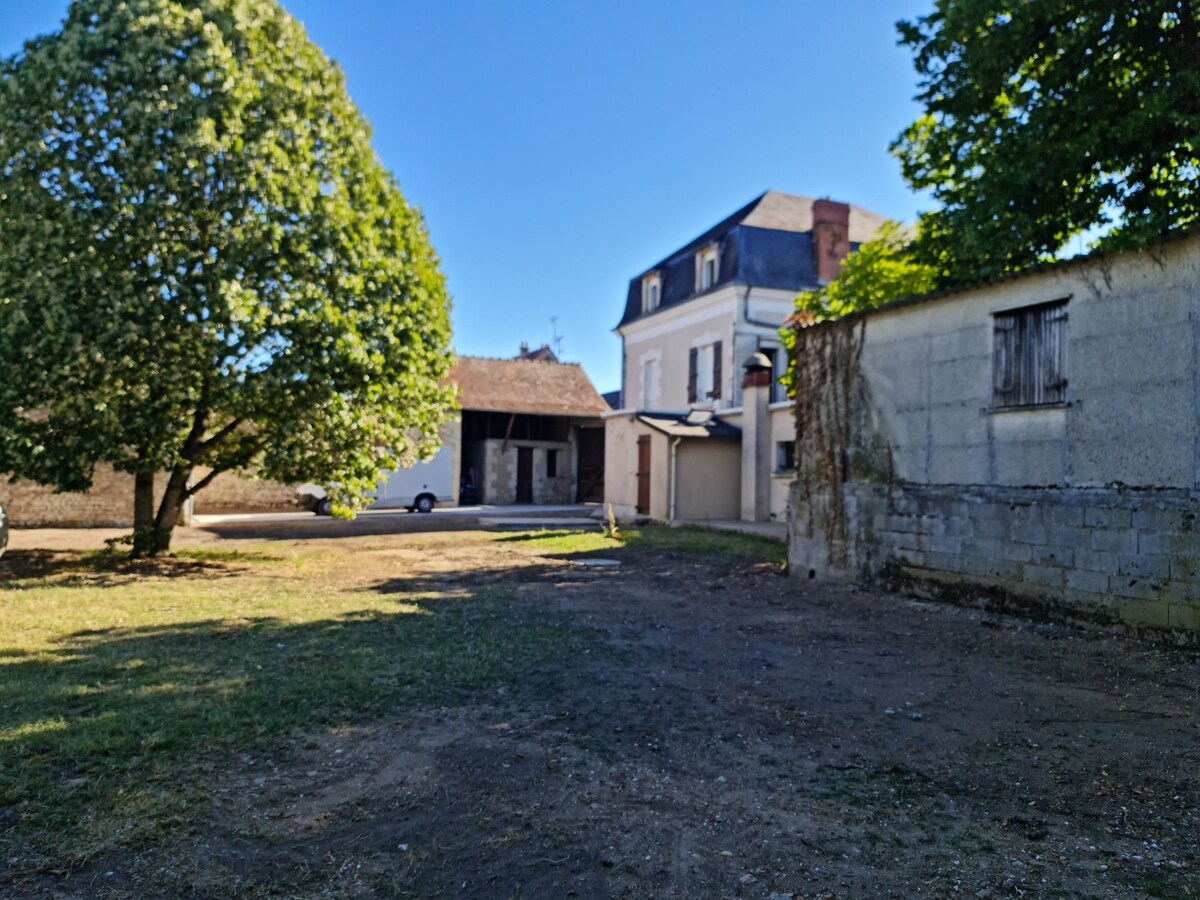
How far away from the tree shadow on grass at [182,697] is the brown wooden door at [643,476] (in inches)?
583

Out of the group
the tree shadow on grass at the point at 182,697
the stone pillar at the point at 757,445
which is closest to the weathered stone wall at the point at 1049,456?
the tree shadow on grass at the point at 182,697

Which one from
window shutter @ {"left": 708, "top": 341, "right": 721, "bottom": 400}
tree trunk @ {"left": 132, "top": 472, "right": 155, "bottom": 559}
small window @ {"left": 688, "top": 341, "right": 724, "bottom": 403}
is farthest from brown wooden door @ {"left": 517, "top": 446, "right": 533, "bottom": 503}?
tree trunk @ {"left": 132, "top": 472, "right": 155, "bottom": 559}

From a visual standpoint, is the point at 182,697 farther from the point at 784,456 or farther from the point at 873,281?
the point at 784,456

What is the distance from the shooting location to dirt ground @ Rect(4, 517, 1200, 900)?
3125 mm

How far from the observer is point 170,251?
10625 millimetres

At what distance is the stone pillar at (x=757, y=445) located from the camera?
70.0 feet

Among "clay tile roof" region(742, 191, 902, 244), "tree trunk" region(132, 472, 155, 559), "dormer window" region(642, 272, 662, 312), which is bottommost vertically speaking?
"tree trunk" region(132, 472, 155, 559)

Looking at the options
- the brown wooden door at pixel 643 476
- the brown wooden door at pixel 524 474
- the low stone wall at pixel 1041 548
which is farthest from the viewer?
the brown wooden door at pixel 524 474

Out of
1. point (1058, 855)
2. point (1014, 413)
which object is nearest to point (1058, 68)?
point (1014, 413)

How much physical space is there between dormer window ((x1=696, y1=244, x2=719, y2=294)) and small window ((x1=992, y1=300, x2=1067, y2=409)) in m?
20.8

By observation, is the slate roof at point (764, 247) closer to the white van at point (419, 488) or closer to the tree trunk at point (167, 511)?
the white van at point (419, 488)

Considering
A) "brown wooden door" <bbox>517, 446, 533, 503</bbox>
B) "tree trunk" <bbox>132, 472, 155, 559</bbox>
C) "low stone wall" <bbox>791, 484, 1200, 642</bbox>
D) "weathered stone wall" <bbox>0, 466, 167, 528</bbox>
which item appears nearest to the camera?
"low stone wall" <bbox>791, 484, 1200, 642</bbox>

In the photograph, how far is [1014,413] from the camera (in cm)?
886

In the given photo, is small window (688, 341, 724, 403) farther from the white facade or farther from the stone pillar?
the stone pillar
